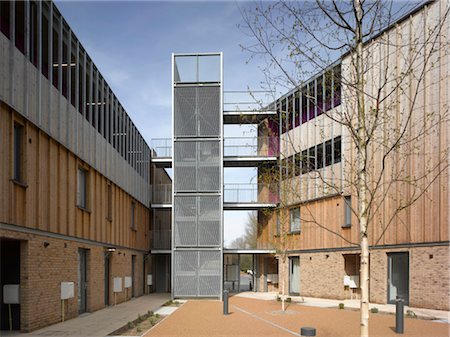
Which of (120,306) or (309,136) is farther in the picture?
(309,136)

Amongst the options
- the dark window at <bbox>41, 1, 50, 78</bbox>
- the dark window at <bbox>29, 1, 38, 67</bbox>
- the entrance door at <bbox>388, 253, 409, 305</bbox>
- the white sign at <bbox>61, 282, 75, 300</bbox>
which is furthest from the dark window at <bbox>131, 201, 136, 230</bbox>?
the entrance door at <bbox>388, 253, 409, 305</bbox>

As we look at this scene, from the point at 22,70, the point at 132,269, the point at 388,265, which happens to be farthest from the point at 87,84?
the point at 388,265

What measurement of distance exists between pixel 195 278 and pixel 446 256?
1341 centimetres

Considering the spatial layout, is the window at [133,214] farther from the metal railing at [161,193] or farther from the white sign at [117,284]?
the metal railing at [161,193]

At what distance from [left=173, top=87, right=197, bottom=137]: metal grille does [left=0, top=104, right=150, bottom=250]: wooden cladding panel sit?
6329 mm

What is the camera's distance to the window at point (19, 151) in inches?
490

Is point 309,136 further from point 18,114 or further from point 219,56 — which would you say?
point 18,114

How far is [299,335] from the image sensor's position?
12.6 meters

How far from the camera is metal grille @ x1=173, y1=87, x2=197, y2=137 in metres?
27.0

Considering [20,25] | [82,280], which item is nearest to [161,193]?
[82,280]

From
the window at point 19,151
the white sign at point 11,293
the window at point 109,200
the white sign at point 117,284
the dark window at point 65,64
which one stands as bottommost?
the white sign at point 117,284

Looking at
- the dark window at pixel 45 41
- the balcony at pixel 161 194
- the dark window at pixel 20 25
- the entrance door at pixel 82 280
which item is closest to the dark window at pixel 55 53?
the dark window at pixel 45 41

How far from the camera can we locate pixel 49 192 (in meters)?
14.1

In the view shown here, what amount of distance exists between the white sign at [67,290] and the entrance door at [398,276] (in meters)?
13.8
